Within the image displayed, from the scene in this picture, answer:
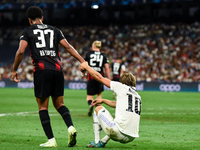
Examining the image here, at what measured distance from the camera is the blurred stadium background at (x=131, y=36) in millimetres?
31000

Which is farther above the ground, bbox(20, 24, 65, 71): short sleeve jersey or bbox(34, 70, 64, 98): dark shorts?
bbox(20, 24, 65, 71): short sleeve jersey

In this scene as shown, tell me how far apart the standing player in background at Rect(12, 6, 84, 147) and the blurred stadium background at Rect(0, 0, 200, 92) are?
23.1m

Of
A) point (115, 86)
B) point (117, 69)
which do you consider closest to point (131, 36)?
point (117, 69)

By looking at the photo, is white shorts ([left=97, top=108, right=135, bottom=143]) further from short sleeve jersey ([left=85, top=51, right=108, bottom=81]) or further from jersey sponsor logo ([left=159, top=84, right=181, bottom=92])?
jersey sponsor logo ([left=159, top=84, right=181, bottom=92])

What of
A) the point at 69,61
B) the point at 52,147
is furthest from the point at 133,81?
the point at 69,61

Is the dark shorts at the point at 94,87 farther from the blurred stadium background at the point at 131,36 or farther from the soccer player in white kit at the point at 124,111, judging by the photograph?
the blurred stadium background at the point at 131,36

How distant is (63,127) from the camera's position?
8945 millimetres

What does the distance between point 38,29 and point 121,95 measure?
184 centimetres

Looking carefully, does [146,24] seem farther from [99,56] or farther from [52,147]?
[52,147]

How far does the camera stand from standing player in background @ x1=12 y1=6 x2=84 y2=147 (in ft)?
19.6

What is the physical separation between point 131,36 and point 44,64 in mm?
32341

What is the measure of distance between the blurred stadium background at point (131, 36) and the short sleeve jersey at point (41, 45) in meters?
23.2

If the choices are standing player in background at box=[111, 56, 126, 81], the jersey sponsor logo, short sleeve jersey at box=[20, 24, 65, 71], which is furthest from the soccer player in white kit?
the jersey sponsor logo

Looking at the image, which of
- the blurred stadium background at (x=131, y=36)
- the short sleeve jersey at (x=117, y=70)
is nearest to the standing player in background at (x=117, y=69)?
the short sleeve jersey at (x=117, y=70)
